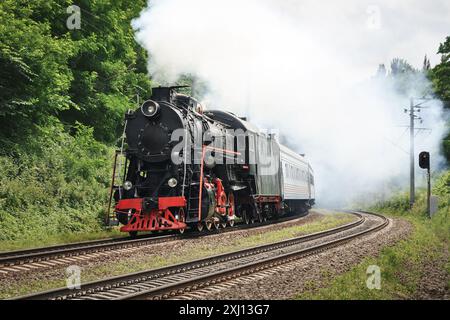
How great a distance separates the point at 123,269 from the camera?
28.6ft

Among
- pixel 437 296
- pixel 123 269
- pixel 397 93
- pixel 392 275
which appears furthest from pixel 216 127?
pixel 397 93

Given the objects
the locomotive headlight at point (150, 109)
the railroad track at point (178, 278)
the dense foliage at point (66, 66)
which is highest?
the dense foliage at point (66, 66)

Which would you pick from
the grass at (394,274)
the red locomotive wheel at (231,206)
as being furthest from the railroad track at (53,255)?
the grass at (394,274)

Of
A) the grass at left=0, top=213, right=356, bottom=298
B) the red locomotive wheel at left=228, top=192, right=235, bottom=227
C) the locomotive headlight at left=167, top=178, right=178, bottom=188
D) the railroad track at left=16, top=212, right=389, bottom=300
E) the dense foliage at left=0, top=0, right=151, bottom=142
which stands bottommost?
the grass at left=0, top=213, right=356, bottom=298

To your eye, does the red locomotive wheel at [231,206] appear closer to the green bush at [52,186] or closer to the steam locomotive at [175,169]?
the steam locomotive at [175,169]

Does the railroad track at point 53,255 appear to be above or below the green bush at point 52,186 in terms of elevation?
below

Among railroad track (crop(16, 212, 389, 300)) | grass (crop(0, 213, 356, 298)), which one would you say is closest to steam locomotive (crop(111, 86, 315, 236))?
grass (crop(0, 213, 356, 298))

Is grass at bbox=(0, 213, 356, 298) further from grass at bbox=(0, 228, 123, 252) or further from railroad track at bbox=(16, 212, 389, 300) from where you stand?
grass at bbox=(0, 228, 123, 252)

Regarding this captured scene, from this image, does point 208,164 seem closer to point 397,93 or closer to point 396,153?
point 397,93

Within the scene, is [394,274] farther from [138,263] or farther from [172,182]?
[172,182]

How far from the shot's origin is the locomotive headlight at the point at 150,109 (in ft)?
45.9

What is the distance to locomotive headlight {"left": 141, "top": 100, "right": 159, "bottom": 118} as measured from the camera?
14.0 meters

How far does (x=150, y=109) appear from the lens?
14.1 m
